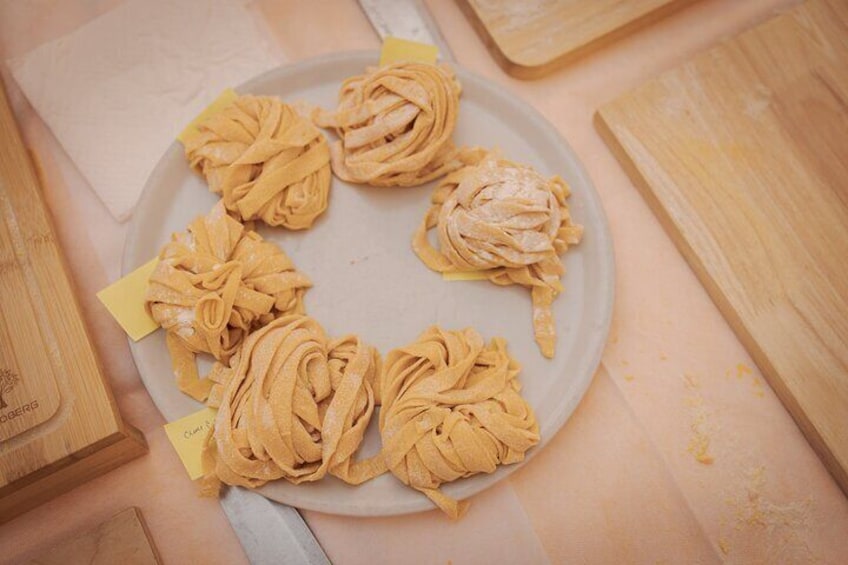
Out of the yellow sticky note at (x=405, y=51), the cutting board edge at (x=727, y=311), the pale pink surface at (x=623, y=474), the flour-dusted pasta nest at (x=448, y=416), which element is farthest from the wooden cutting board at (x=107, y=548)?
the cutting board edge at (x=727, y=311)

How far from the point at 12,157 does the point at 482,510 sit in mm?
1289

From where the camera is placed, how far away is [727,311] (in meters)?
1.46

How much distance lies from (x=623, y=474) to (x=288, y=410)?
73cm

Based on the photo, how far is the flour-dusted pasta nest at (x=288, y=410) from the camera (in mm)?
1202

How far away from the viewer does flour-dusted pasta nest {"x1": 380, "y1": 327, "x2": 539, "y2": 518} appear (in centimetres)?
121

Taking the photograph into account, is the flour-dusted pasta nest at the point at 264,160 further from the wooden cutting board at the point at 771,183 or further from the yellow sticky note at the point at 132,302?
the wooden cutting board at the point at 771,183

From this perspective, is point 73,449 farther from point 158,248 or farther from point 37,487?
point 158,248

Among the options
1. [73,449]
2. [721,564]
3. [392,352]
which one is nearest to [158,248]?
[73,449]

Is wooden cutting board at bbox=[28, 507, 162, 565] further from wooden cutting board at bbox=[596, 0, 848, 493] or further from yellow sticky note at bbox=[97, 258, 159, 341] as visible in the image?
wooden cutting board at bbox=[596, 0, 848, 493]

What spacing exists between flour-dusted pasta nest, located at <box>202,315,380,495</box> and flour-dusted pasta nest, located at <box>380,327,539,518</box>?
0.22ft

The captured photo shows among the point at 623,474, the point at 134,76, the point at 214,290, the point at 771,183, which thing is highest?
the point at 134,76

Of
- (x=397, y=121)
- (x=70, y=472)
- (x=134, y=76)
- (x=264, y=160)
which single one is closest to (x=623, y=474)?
(x=397, y=121)

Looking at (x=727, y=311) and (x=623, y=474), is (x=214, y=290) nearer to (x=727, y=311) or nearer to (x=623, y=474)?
(x=623, y=474)

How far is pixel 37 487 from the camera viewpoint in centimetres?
129
